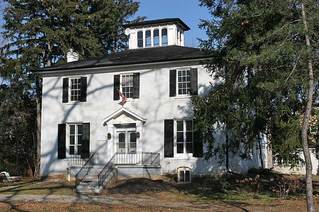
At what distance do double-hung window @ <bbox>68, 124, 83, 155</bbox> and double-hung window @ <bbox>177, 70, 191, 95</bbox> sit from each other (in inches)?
259

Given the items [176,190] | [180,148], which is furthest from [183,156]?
[176,190]

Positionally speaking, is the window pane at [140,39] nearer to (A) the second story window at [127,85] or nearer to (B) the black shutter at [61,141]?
(A) the second story window at [127,85]

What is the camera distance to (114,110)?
29.8 meters

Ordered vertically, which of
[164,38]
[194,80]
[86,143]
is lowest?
[86,143]

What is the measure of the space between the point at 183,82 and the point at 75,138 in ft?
24.4

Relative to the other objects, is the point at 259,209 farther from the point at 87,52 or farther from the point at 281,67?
the point at 87,52

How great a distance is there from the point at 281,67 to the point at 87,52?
3114cm

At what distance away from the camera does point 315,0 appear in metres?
14.2

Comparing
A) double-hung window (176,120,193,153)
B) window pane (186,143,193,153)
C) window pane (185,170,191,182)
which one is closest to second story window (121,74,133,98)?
double-hung window (176,120,193,153)

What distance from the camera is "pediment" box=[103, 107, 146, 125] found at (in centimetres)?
2914

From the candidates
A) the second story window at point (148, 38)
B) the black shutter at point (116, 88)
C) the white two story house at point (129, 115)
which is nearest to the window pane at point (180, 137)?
the white two story house at point (129, 115)

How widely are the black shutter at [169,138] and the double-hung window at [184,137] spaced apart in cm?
32

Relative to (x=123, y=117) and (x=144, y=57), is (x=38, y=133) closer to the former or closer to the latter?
(x=123, y=117)

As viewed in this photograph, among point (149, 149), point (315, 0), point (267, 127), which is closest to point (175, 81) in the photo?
point (149, 149)
